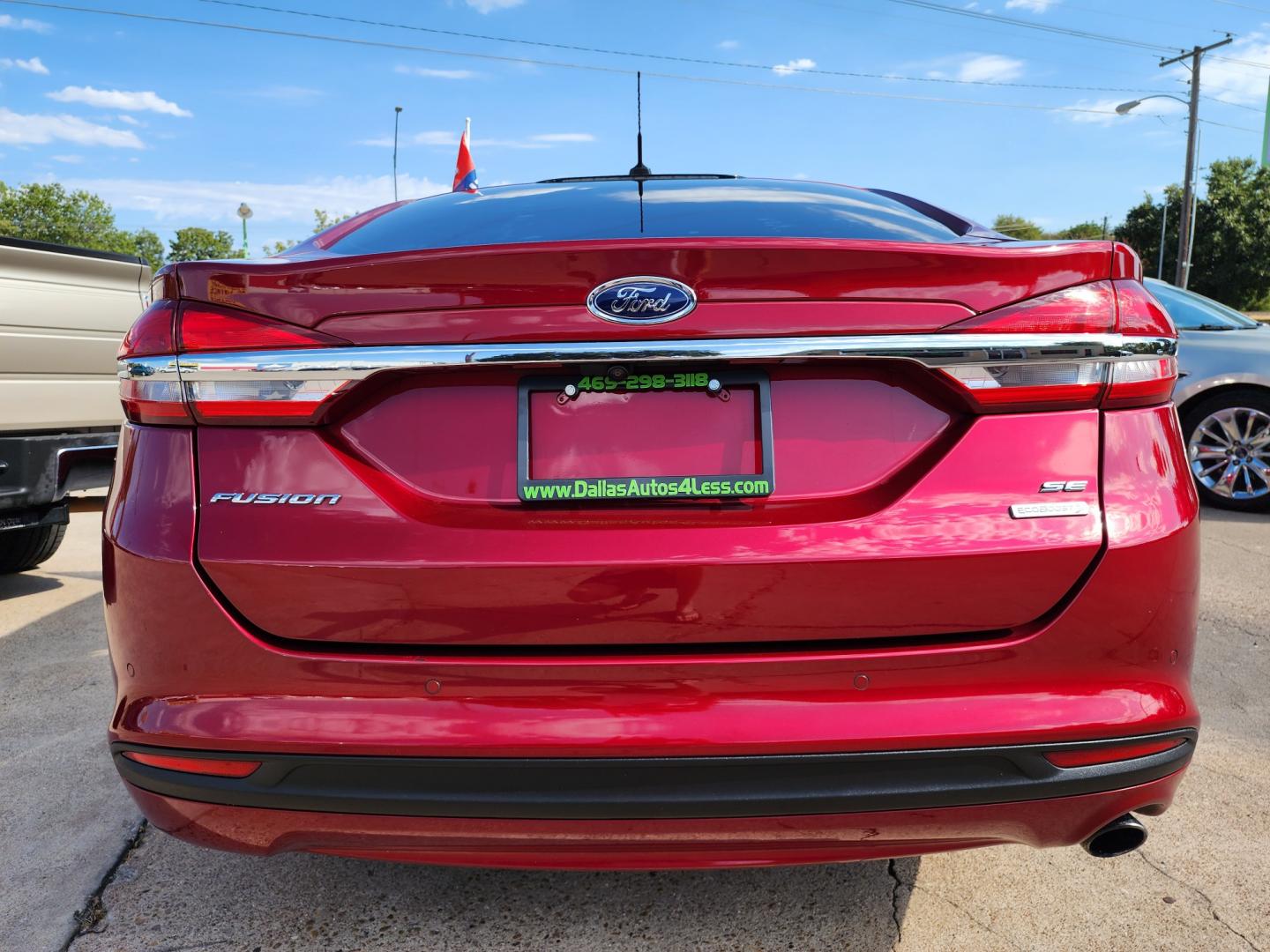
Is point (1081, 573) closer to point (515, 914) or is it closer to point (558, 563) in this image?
point (558, 563)

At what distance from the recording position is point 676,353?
1589 millimetres

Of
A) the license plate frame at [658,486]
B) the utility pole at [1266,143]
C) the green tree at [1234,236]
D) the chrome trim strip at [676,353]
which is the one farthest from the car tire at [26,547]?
the green tree at [1234,236]

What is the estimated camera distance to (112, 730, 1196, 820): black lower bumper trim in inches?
61.3

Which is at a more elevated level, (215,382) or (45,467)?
(215,382)

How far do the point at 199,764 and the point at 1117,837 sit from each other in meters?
1.53

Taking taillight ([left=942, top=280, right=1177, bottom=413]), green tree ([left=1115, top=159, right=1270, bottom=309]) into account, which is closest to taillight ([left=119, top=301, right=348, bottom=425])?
taillight ([left=942, top=280, right=1177, bottom=413])

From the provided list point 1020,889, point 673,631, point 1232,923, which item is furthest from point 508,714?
point 1232,923

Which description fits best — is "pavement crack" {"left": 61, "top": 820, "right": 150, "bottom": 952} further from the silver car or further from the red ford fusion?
the silver car

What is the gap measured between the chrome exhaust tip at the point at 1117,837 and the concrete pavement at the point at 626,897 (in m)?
0.38

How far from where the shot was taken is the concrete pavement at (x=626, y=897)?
204 centimetres

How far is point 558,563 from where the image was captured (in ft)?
5.14

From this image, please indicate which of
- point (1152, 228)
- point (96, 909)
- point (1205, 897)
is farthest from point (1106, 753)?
point (1152, 228)

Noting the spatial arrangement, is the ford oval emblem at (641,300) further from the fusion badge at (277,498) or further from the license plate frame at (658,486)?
the fusion badge at (277,498)

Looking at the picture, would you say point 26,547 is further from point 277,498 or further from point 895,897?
point 895,897
